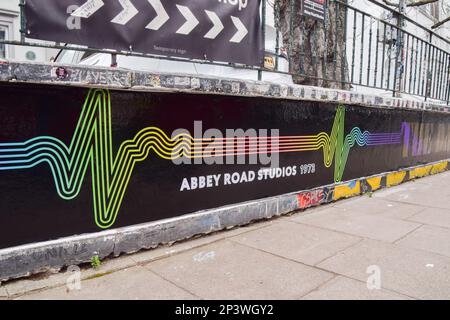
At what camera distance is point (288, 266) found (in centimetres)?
327

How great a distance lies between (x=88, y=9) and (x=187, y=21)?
93 cm

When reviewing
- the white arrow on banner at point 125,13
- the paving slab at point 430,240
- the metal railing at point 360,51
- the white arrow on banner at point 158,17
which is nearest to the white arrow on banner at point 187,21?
the white arrow on banner at point 158,17

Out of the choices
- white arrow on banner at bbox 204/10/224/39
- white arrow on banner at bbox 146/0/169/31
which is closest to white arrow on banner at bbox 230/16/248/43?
white arrow on banner at bbox 204/10/224/39

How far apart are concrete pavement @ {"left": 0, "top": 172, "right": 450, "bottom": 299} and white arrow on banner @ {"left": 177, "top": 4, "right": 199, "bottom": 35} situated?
1.96 metres

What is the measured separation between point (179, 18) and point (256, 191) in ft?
6.57

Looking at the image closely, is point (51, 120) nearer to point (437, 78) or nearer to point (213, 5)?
point (213, 5)

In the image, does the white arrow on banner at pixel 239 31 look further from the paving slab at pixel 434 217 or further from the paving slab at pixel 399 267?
the paving slab at pixel 434 217

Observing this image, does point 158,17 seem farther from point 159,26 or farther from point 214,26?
point 214,26

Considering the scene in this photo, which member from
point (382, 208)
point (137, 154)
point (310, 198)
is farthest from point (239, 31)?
point (382, 208)

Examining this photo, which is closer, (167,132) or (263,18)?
(167,132)

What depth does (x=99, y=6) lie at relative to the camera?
312cm

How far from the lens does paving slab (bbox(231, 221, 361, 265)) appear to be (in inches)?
140

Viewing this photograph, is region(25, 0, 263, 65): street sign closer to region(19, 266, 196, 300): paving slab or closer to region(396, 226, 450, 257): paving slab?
region(19, 266, 196, 300): paving slab

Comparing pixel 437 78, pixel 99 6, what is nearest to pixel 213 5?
pixel 99 6
